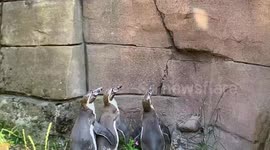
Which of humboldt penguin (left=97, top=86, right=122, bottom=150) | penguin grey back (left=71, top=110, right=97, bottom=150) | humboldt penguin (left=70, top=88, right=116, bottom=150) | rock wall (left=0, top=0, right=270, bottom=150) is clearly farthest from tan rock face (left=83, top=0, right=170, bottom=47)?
penguin grey back (left=71, top=110, right=97, bottom=150)

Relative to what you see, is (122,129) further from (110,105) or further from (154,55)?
(154,55)

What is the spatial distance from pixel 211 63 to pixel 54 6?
37.7 inches

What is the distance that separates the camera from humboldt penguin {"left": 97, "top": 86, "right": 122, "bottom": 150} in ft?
8.91

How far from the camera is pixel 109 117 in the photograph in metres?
2.82

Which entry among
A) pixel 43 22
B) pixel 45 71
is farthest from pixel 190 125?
pixel 43 22

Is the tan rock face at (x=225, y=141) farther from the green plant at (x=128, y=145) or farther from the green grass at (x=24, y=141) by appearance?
the green grass at (x=24, y=141)

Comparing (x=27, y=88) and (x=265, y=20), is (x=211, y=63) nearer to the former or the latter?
(x=265, y=20)

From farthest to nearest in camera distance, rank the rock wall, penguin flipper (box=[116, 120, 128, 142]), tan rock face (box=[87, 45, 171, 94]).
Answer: tan rock face (box=[87, 45, 171, 94]) → penguin flipper (box=[116, 120, 128, 142]) → the rock wall

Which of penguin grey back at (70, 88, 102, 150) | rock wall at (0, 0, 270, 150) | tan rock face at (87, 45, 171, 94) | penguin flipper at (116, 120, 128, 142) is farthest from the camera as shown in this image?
tan rock face at (87, 45, 171, 94)

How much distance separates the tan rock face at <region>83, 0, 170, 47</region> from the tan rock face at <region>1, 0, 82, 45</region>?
0.08m

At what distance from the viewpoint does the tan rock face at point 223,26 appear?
2744 mm

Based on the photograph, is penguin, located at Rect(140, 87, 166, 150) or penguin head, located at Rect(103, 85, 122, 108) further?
penguin head, located at Rect(103, 85, 122, 108)

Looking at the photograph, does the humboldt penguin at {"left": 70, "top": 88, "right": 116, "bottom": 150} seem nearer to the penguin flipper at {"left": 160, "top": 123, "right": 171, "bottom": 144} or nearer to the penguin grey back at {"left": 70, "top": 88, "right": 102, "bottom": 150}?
the penguin grey back at {"left": 70, "top": 88, "right": 102, "bottom": 150}

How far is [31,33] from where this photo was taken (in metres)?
3.00
